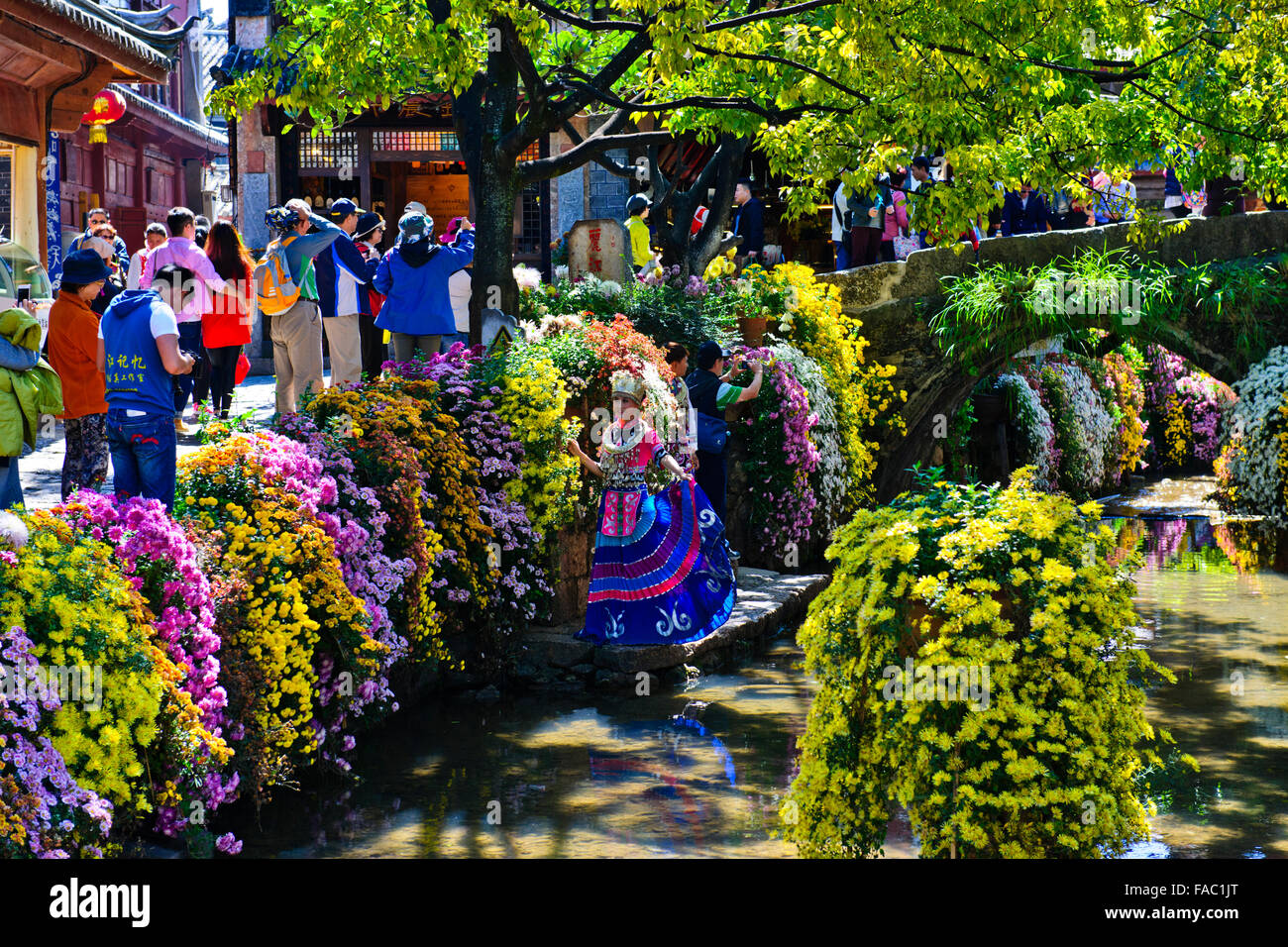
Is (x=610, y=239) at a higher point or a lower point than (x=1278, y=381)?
higher

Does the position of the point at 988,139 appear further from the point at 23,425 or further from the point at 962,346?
the point at 23,425

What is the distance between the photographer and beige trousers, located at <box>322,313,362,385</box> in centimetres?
1323

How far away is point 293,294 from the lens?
12586 mm

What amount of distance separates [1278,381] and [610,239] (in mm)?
8790

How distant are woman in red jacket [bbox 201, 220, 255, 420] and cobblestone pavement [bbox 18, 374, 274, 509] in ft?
1.46

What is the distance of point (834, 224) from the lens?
17.8m

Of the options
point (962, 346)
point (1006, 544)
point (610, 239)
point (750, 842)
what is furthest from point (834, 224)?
point (1006, 544)

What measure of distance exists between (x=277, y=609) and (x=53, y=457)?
21.6 ft

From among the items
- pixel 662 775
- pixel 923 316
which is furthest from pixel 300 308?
pixel 923 316

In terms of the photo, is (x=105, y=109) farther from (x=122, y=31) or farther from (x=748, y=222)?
(x=748, y=222)

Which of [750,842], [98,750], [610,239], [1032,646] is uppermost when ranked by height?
[610,239]

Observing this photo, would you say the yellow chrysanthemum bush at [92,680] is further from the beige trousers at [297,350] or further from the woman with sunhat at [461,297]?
the woman with sunhat at [461,297]

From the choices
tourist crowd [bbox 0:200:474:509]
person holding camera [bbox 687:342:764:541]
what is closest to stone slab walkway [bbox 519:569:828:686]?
person holding camera [bbox 687:342:764:541]
